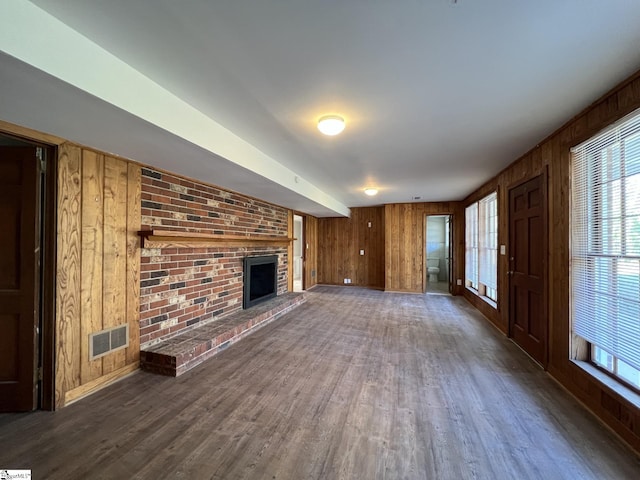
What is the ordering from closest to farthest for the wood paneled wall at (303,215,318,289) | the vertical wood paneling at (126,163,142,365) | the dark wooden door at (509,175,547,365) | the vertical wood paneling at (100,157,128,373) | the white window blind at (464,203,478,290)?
the vertical wood paneling at (100,157,128,373), the vertical wood paneling at (126,163,142,365), the dark wooden door at (509,175,547,365), the white window blind at (464,203,478,290), the wood paneled wall at (303,215,318,289)

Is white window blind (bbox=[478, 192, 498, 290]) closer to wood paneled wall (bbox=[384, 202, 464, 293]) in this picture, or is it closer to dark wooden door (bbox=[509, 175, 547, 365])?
dark wooden door (bbox=[509, 175, 547, 365])

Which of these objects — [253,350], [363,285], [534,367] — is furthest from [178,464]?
[363,285]

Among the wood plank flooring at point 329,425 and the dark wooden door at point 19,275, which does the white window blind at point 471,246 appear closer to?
the wood plank flooring at point 329,425

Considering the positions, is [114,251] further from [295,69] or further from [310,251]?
[310,251]

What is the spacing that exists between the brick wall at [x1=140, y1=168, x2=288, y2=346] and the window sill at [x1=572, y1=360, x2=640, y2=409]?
389 centimetres

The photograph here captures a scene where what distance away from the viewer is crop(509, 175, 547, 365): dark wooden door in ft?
9.24

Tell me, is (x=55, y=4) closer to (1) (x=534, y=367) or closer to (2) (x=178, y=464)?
(2) (x=178, y=464)

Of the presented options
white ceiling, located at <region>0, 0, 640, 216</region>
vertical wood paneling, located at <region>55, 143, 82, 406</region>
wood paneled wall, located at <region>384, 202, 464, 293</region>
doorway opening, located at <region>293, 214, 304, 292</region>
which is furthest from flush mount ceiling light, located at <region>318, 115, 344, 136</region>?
wood paneled wall, located at <region>384, 202, 464, 293</region>

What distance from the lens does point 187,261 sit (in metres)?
3.27

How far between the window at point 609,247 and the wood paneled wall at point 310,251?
5773mm

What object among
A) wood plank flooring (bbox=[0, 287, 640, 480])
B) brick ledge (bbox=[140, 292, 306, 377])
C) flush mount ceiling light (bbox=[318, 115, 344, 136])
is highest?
flush mount ceiling light (bbox=[318, 115, 344, 136])

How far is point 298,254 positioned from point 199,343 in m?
4.35

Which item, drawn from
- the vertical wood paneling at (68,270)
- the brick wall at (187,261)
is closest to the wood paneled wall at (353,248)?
the brick wall at (187,261)

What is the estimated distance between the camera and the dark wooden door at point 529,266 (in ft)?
9.24
